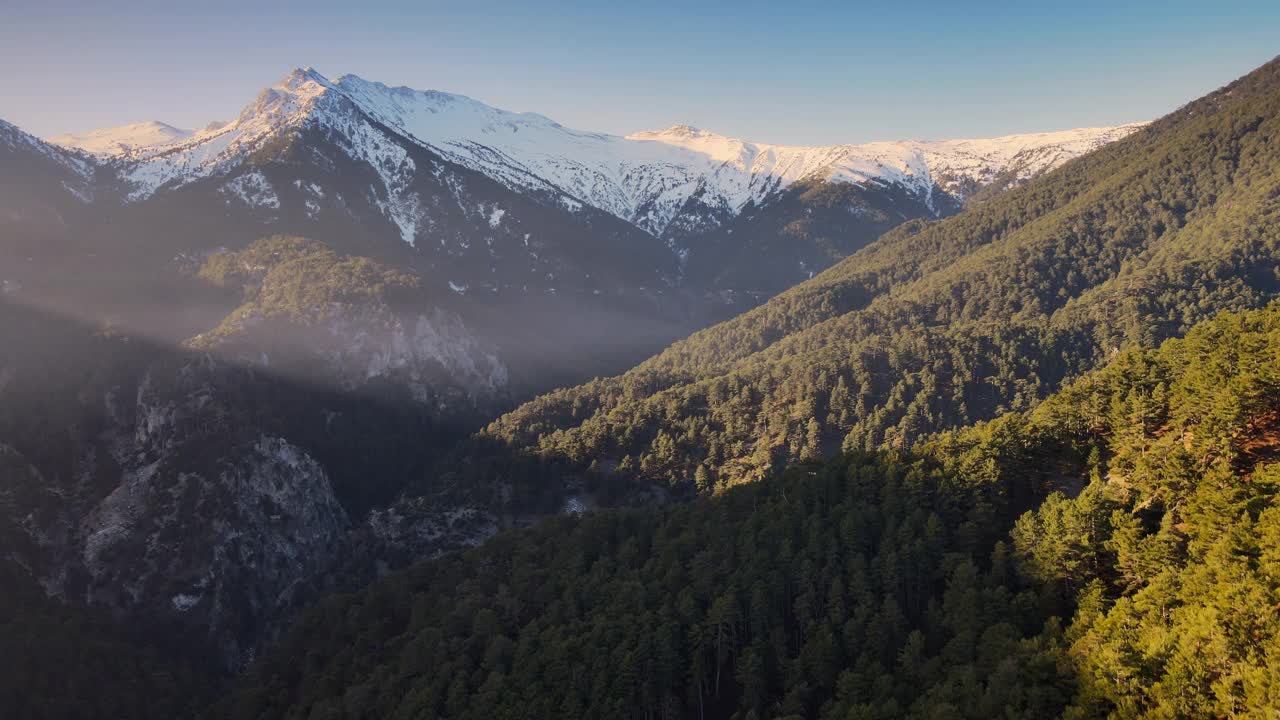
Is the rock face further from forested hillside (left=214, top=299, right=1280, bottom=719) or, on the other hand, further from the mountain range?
forested hillside (left=214, top=299, right=1280, bottom=719)

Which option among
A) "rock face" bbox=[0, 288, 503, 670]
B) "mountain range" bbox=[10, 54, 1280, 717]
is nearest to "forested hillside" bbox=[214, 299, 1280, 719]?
"mountain range" bbox=[10, 54, 1280, 717]

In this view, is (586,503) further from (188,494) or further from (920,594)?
(920,594)

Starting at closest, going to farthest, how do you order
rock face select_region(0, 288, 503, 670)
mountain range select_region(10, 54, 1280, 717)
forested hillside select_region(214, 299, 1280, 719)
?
forested hillside select_region(214, 299, 1280, 719) → mountain range select_region(10, 54, 1280, 717) → rock face select_region(0, 288, 503, 670)

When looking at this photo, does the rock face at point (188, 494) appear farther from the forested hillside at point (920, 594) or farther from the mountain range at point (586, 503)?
the forested hillside at point (920, 594)

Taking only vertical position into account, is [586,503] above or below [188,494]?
below

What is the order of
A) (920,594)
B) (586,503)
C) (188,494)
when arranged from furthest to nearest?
(586,503), (188,494), (920,594)

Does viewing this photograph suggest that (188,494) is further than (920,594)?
Yes

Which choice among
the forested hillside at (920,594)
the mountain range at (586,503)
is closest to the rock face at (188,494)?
the mountain range at (586,503)

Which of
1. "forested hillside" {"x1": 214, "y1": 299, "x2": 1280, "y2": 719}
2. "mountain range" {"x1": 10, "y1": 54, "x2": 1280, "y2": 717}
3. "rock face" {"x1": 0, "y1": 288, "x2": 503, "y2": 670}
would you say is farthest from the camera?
"rock face" {"x1": 0, "y1": 288, "x2": 503, "y2": 670}

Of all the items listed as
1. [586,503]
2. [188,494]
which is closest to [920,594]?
[586,503]

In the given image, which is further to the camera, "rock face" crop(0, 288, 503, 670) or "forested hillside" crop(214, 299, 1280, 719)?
"rock face" crop(0, 288, 503, 670)

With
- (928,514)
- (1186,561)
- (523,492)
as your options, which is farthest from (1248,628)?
(523,492)
